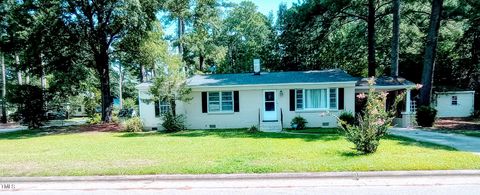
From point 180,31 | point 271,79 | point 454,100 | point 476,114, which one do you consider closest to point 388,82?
point 271,79

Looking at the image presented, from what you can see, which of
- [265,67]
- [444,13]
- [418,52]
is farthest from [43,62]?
[418,52]

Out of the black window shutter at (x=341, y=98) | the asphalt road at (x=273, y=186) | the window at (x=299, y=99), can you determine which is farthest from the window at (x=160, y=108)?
the asphalt road at (x=273, y=186)

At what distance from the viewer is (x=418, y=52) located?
28.1 m

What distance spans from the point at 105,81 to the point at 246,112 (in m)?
11.4

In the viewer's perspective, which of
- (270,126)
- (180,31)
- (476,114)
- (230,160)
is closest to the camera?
(230,160)

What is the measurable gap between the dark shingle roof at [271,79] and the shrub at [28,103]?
33.1 feet

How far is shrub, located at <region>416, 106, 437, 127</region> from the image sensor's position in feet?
59.0

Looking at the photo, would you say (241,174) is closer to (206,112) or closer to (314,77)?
(206,112)

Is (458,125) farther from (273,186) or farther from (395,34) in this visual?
(273,186)

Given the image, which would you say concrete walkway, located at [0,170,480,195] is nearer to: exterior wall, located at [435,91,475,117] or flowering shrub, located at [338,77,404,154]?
flowering shrub, located at [338,77,404,154]

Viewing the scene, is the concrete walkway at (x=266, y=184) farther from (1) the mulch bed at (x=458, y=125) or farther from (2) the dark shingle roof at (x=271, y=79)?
(1) the mulch bed at (x=458, y=125)

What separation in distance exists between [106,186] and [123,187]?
391mm

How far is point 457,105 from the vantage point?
27.9 metres

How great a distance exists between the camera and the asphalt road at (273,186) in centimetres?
591
